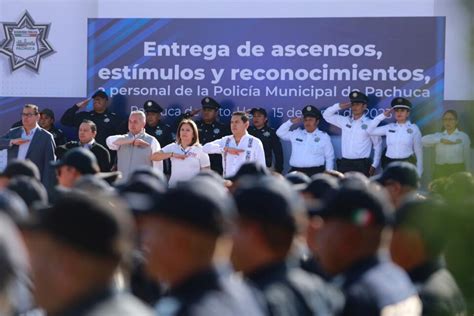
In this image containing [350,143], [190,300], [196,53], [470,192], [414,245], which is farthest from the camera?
[196,53]

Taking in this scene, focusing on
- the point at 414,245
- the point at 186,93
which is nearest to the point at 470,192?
the point at 414,245

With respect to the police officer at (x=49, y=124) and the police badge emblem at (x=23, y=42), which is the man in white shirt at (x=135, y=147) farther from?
the police badge emblem at (x=23, y=42)

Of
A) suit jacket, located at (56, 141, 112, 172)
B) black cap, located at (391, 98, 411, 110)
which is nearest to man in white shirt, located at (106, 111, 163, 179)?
suit jacket, located at (56, 141, 112, 172)

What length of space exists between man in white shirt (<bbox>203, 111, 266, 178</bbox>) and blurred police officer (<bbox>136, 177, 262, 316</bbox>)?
30.4 feet

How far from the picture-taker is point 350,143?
13.5 m

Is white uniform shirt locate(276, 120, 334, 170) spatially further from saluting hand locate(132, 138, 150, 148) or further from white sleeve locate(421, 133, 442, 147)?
saluting hand locate(132, 138, 150, 148)

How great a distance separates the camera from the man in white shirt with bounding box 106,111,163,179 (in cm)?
1220

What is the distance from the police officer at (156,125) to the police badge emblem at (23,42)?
5.74 ft

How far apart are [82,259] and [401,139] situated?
36.4 feet

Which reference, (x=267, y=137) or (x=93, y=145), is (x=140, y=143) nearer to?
A: (x=93, y=145)

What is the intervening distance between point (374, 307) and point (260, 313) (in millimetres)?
627

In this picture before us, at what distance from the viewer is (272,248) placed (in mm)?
3359

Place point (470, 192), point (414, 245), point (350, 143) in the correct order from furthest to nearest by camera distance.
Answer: point (350, 143)
point (414, 245)
point (470, 192)

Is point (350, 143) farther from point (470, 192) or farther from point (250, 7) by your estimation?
point (470, 192)
